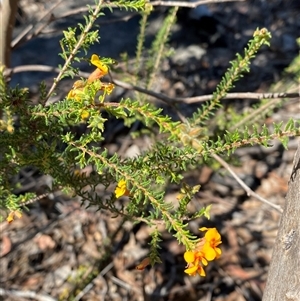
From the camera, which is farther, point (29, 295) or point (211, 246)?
point (29, 295)

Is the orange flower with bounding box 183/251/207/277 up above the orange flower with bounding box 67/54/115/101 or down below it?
below

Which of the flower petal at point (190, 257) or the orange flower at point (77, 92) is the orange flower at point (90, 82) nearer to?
the orange flower at point (77, 92)

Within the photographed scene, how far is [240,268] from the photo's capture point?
2.25 m

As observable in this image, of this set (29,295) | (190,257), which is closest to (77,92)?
(190,257)

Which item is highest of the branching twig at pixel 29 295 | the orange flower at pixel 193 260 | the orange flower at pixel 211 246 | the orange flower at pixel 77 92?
Answer: the orange flower at pixel 77 92

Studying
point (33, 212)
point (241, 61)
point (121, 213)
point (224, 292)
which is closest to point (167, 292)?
point (224, 292)

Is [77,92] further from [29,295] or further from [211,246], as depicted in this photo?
[29,295]

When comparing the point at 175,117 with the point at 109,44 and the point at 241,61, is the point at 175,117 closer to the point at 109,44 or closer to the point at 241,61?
the point at 109,44

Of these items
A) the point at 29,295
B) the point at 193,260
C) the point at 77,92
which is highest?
the point at 77,92

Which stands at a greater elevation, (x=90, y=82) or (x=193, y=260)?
(x=90, y=82)

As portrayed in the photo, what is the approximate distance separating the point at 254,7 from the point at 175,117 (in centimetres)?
184

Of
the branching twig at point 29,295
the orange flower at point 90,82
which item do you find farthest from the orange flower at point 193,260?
the branching twig at point 29,295

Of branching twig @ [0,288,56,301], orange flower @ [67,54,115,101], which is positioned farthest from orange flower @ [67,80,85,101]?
branching twig @ [0,288,56,301]

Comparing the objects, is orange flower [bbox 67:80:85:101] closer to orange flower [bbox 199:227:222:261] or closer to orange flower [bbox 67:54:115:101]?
orange flower [bbox 67:54:115:101]
